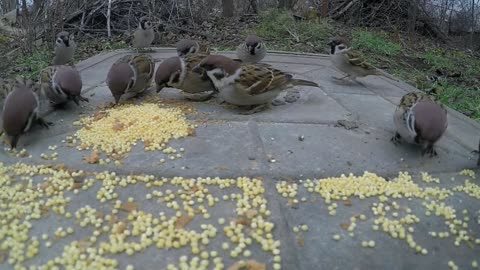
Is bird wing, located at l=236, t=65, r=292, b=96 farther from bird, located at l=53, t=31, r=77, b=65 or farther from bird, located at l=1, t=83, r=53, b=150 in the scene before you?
bird, located at l=53, t=31, r=77, b=65

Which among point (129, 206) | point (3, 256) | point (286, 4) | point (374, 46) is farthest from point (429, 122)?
point (286, 4)

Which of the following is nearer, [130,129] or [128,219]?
[128,219]

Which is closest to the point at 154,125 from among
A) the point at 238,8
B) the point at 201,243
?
the point at 201,243

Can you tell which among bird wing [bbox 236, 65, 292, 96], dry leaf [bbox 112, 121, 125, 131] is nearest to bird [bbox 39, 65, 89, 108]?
dry leaf [bbox 112, 121, 125, 131]

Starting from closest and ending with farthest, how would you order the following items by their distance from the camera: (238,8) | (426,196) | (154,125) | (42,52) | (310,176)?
(426,196) < (310,176) < (154,125) < (42,52) < (238,8)

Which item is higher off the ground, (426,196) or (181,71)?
(181,71)

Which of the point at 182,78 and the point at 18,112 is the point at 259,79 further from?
the point at 18,112

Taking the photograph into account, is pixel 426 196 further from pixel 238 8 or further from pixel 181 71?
pixel 238 8
